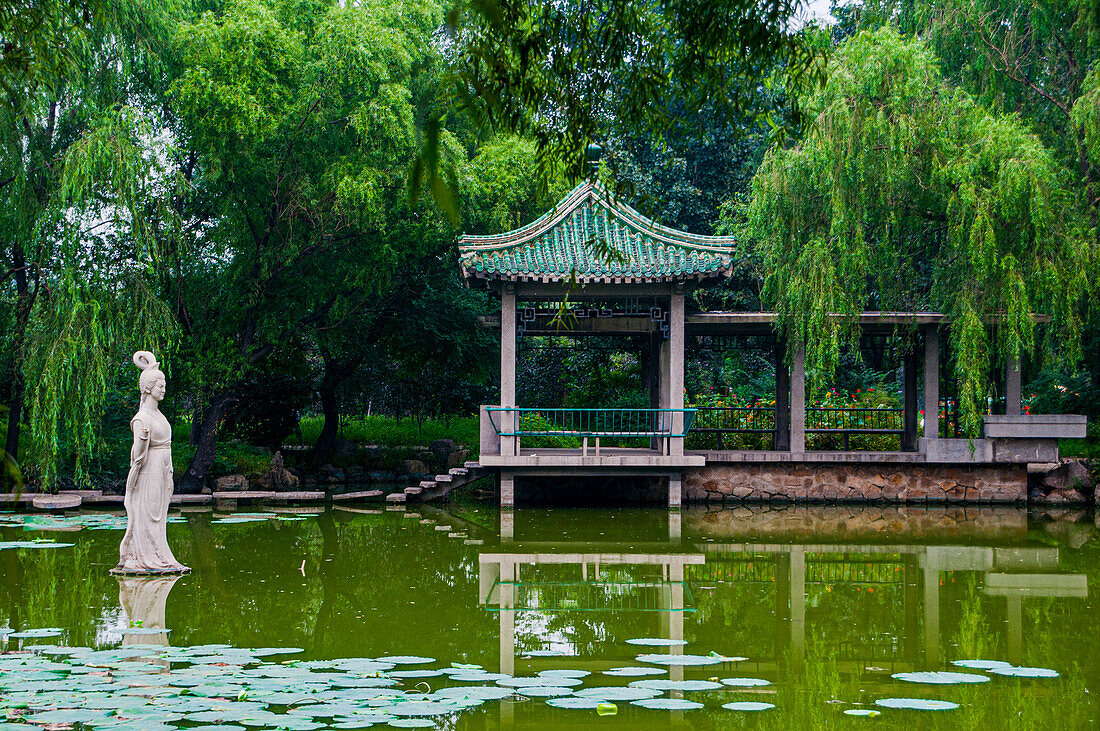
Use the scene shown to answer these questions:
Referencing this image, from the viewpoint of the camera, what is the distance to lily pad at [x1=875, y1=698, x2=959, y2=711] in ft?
14.1

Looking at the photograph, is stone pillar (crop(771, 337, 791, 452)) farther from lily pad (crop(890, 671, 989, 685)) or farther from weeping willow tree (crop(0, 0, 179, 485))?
lily pad (crop(890, 671, 989, 685))

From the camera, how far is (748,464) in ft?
42.7

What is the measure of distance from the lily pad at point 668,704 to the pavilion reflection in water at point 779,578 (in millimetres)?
505

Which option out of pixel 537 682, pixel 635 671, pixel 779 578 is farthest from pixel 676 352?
pixel 537 682

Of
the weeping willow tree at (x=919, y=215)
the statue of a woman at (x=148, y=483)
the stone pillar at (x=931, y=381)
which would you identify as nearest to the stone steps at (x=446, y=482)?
the weeping willow tree at (x=919, y=215)

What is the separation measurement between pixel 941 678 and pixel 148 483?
532 cm

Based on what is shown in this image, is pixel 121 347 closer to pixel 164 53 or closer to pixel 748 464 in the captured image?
pixel 164 53

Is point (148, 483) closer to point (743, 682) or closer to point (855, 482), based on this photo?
point (743, 682)

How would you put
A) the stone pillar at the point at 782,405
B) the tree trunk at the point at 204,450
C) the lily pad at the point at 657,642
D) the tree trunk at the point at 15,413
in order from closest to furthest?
the lily pad at the point at 657,642, the tree trunk at the point at 15,413, the tree trunk at the point at 204,450, the stone pillar at the point at 782,405

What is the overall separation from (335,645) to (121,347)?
7.61m

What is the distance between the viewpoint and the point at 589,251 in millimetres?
12469

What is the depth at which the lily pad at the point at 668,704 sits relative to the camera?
4.22m

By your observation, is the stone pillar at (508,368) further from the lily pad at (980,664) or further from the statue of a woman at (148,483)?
the lily pad at (980,664)

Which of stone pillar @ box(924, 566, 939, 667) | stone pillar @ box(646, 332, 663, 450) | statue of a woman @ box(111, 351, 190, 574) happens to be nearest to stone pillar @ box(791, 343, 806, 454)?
stone pillar @ box(646, 332, 663, 450)
